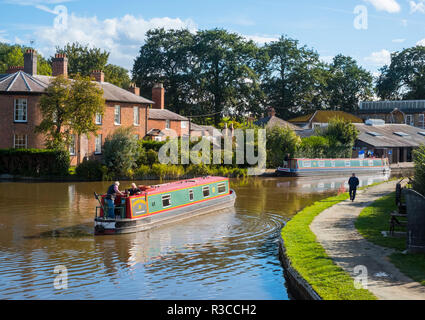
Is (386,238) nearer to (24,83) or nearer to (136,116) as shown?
(24,83)

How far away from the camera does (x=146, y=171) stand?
118 feet

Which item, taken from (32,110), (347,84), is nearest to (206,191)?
(32,110)

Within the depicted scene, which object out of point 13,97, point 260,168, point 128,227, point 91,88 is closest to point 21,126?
point 13,97

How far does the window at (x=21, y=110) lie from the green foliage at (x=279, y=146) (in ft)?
65.6

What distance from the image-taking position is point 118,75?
77562mm

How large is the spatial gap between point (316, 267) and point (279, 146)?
31.9 metres

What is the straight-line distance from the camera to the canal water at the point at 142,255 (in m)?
11.4

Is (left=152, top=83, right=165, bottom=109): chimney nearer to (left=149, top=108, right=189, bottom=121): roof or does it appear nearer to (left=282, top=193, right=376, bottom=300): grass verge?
(left=149, top=108, right=189, bottom=121): roof

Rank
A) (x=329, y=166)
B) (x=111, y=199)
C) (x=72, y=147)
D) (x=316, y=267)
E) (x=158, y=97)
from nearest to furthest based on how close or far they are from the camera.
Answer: (x=316, y=267) < (x=111, y=199) < (x=72, y=147) < (x=329, y=166) < (x=158, y=97)

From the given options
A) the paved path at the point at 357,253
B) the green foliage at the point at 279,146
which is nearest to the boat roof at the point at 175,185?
the paved path at the point at 357,253

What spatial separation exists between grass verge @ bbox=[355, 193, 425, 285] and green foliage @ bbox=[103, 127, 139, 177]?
61.3ft

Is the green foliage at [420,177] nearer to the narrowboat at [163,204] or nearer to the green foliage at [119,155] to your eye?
the narrowboat at [163,204]
